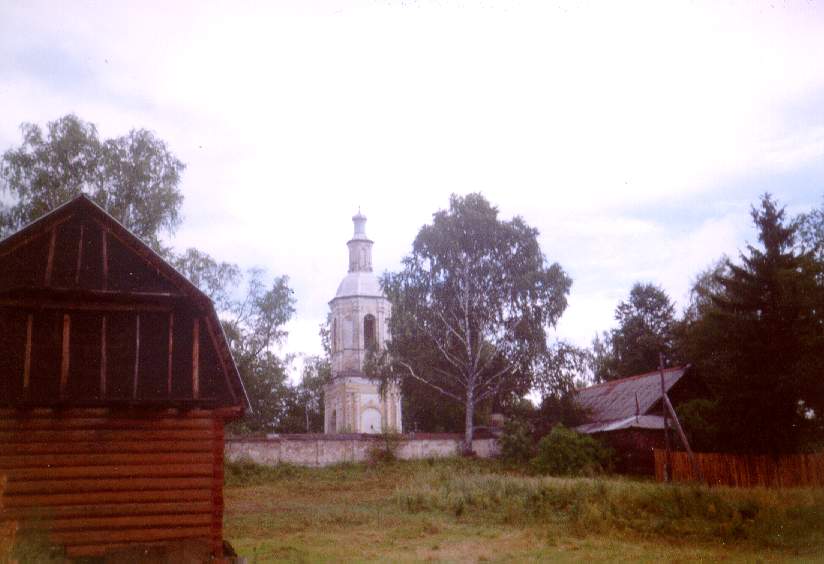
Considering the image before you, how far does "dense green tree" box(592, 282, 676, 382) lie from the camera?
154ft

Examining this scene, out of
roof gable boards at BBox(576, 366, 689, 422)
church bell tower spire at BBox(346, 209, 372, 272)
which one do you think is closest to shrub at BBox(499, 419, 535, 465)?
roof gable boards at BBox(576, 366, 689, 422)

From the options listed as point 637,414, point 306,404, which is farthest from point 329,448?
point 306,404

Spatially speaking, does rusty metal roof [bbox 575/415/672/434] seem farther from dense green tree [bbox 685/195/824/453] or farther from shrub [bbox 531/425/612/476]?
dense green tree [bbox 685/195/824/453]

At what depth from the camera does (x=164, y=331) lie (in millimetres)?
13148

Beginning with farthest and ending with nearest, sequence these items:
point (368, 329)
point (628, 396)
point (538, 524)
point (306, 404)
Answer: point (306, 404), point (368, 329), point (628, 396), point (538, 524)

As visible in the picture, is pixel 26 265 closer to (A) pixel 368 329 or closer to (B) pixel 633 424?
(B) pixel 633 424

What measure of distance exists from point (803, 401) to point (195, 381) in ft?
66.8

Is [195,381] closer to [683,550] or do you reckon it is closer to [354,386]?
[683,550]

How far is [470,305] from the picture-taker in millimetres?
37000

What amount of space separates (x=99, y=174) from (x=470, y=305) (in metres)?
18.8

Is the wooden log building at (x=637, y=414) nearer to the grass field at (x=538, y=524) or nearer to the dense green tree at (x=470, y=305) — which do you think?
the dense green tree at (x=470, y=305)

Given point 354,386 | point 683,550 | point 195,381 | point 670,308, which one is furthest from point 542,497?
point 670,308

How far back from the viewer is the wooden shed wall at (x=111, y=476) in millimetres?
12141

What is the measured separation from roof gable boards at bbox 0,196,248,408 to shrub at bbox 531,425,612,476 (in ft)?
64.7
